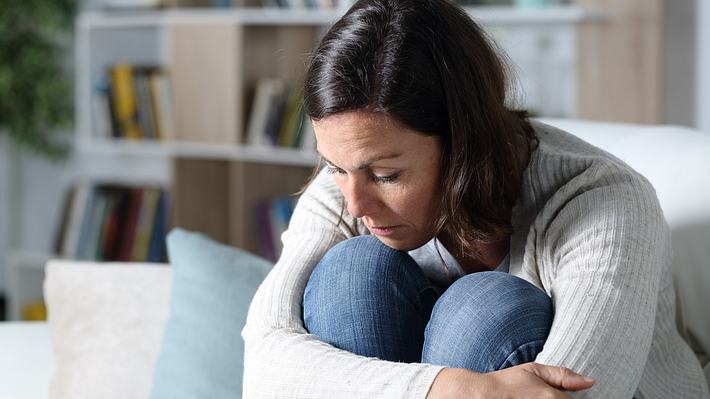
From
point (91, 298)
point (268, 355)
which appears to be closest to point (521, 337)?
point (268, 355)

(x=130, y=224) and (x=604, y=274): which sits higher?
(x=604, y=274)

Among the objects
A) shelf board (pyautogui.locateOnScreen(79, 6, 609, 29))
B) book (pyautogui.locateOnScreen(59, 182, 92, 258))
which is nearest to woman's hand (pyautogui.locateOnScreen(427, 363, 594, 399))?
shelf board (pyautogui.locateOnScreen(79, 6, 609, 29))

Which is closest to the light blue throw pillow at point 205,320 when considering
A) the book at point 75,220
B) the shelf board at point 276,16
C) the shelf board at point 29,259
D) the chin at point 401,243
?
the chin at point 401,243

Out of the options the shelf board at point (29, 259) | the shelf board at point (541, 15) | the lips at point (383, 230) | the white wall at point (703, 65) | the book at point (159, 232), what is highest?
the shelf board at point (541, 15)

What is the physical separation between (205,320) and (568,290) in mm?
649

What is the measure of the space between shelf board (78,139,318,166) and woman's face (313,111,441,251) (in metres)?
1.74

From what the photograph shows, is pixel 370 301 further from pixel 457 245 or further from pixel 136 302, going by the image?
pixel 136 302

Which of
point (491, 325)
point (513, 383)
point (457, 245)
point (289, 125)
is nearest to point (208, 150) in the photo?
point (289, 125)

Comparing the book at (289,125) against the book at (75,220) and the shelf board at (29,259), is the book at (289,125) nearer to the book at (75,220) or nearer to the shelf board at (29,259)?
the book at (75,220)

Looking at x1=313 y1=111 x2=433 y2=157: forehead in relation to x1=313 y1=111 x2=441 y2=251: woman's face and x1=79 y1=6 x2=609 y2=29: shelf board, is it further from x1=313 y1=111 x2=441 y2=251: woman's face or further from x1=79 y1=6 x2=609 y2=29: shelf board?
x1=79 y1=6 x2=609 y2=29: shelf board

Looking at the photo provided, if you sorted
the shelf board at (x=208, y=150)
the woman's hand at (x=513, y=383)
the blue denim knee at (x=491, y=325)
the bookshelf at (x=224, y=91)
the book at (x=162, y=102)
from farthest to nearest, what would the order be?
the book at (x=162, y=102), the shelf board at (x=208, y=150), the bookshelf at (x=224, y=91), the blue denim knee at (x=491, y=325), the woman's hand at (x=513, y=383)

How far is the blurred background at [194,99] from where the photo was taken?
2.58m

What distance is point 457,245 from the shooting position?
1.34m

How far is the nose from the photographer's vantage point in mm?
1188
